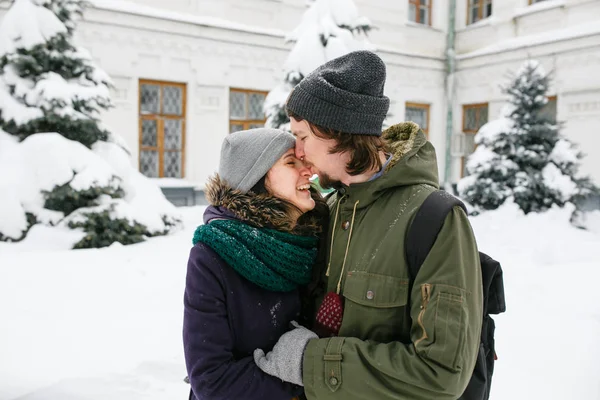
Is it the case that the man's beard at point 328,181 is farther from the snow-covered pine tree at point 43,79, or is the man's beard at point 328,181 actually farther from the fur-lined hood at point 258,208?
the snow-covered pine tree at point 43,79

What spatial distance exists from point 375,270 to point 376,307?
3.9 inches

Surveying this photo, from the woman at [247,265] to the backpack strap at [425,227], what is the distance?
0.36m

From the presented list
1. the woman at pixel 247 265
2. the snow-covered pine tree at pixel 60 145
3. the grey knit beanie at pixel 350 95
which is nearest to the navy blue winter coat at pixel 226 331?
the woman at pixel 247 265

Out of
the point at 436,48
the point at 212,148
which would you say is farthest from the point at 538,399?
the point at 436,48

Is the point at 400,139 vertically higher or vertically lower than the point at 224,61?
lower

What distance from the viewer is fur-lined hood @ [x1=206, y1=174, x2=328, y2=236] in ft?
5.08

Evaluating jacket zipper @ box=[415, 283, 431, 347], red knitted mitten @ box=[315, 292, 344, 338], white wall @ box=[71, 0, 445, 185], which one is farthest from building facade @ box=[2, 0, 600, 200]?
jacket zipper @ box=[415, 283, 431, 347]

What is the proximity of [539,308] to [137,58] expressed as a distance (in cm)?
890

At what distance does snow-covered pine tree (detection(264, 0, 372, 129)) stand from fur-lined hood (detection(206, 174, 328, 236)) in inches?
243

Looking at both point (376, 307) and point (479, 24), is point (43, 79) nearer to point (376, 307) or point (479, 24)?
point (376, 307)

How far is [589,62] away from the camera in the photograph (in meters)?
11.1

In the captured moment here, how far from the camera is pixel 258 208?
1551 millimetres

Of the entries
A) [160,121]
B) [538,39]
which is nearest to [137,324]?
[160,121]

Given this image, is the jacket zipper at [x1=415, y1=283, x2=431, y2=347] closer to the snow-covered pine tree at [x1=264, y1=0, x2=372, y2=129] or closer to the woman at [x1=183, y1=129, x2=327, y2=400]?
the woman at [x1=183, y1=129, x2=327, y2=400]
